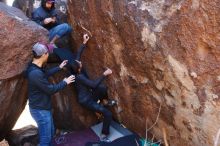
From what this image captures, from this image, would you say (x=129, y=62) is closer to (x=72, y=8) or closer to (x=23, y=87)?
(x=72, y=8)

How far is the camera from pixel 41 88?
5.61m

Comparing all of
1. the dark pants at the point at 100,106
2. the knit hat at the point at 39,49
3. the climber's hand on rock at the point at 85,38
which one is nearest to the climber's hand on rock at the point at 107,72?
the dark pants at the point at 100,106

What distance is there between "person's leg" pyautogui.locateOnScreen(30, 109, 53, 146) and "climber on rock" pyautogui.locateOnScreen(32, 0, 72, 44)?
1.22 meters

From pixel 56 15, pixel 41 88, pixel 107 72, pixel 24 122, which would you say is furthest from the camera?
pixel 24 122

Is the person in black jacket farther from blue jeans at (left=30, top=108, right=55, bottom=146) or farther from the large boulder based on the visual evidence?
the large boulder

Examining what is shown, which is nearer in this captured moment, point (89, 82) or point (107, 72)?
point (89, 82)

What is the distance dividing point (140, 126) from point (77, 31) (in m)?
1.95

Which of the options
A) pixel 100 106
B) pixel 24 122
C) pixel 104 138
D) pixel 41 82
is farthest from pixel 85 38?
pixel 24 122

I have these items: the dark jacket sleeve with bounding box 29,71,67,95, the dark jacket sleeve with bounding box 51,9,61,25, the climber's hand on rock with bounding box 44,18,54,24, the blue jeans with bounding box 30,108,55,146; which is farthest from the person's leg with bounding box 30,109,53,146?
the dark jacket sleeve with bounding box 51,9,61,25

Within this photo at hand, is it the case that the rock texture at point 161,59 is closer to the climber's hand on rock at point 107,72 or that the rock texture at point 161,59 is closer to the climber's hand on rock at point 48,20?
the climber's hand on rock at point 107,72

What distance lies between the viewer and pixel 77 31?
683cm

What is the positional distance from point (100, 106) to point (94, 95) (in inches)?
9.1

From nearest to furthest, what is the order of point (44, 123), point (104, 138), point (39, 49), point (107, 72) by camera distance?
1. point (39, 49)
2. point (44, 123)
3. point (107, 72)
4. point (104, 138)

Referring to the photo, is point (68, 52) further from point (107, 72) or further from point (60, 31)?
point (107, 72)
